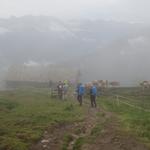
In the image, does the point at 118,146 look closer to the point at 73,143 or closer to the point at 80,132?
the point at 73,143

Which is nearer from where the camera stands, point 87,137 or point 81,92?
point 87,137

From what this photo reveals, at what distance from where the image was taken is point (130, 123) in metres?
30.6

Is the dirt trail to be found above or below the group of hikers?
below

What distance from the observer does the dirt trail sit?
21528mm

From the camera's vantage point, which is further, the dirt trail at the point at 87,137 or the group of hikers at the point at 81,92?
the group of hikers at the point at 81,92

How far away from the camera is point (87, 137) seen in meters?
25.1

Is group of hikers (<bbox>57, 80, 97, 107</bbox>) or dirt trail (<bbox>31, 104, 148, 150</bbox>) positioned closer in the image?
dirt trail (<bbox>31, 104, 148, 150</bbox>)

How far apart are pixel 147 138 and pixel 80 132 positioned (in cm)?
596

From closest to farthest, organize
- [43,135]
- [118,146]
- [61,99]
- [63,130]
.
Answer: [118,146], [43,135], [63,130], [61,99]

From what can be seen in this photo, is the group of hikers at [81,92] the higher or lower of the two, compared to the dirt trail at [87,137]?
higher

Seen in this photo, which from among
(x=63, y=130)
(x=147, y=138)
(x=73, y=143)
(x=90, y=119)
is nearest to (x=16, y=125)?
(x=63, y=130)

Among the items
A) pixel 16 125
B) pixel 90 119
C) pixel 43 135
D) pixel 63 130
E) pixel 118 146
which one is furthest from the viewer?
pixel 90 119

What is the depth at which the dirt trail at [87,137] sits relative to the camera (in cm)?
2153

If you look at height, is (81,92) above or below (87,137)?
above
